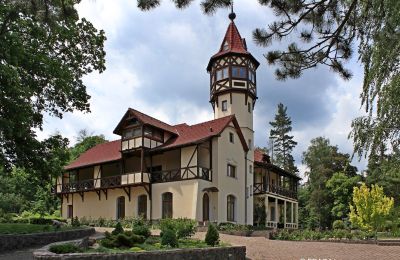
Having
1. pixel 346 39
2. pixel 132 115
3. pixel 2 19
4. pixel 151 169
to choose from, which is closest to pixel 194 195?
pixel 151 169

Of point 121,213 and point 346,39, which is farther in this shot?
point 121,213

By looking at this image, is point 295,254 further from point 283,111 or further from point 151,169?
point 283,111

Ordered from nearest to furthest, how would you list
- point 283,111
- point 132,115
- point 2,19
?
1. point 2,19
2. point 132,115
3. point 283,111

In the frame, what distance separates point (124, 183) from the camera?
1310 inches

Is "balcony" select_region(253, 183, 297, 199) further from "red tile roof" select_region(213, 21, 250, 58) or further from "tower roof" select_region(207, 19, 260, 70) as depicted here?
"red tile roof" select_region(213, 21, 250, 58)

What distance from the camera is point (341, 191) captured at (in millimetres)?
47781

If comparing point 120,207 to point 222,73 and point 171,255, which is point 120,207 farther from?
point 171,255

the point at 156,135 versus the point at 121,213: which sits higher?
the point at 156,135

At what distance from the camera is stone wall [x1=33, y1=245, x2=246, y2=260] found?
1141cm

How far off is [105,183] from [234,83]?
38.7ft

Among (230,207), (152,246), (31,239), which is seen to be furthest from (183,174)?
(152,246)

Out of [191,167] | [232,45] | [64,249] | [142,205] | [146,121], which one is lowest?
[64,249]

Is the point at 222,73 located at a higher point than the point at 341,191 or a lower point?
higher

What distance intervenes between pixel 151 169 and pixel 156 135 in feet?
7.69
